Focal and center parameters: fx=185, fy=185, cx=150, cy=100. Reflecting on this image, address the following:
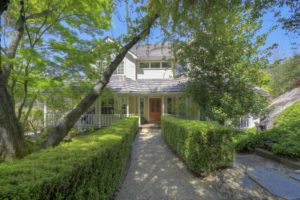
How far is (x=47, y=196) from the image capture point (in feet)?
6.18

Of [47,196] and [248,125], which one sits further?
[248,125]

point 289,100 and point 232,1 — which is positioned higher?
point 232,1

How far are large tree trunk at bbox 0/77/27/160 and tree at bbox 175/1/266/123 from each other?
8.16m

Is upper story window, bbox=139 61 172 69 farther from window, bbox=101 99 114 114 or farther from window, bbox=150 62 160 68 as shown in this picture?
window, bbox=101 99 114 114

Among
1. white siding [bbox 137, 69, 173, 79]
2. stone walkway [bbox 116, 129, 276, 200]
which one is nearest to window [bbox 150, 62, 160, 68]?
white siding [bbox 137, 69, 173, 79]

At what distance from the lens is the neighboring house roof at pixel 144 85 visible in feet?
51.0

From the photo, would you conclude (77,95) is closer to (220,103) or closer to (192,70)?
(192,70)

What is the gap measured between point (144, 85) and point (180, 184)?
11.9 meters

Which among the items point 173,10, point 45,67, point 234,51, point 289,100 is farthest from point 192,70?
point 289,100

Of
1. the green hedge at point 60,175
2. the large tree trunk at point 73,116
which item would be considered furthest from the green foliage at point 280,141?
the large tree trunk at point 73,116

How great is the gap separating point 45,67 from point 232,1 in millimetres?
6709

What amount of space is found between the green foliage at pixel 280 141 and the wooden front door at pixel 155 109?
10553 millimetres

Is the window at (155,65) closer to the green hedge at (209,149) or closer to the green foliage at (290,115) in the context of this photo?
the green foliage at (290,115)

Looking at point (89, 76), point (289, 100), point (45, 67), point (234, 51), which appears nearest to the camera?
point (45, 67)
